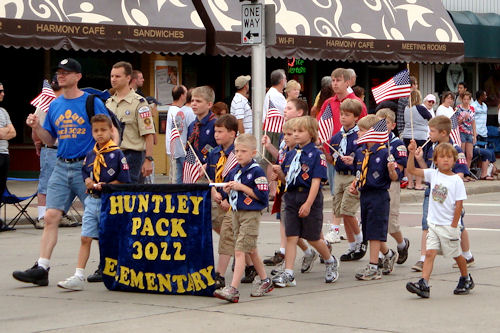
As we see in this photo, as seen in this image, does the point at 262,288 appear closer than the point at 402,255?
Yes

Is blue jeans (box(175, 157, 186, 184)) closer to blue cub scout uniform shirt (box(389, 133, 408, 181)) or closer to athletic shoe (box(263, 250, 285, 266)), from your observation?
athletic shoe (box(263, 250, 285, 266))

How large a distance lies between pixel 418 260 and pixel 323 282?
1.81 m

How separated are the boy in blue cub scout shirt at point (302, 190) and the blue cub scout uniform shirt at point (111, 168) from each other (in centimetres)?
134

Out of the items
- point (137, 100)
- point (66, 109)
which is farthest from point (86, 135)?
point (137, 100)

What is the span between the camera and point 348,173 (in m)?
10.9

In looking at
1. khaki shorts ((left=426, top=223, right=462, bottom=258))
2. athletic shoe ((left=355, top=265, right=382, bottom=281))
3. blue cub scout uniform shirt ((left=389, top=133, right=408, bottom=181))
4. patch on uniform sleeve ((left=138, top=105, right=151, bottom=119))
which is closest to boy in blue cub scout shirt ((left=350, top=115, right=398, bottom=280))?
athletic shoe ((left=355, top=265, right=382, bottom=281))

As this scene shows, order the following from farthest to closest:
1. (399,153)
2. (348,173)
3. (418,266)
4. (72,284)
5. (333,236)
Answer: (333,236)
(348,173)
(399,153)
(418,266)
(72,284)

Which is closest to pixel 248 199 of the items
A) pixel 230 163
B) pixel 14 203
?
pixel 230 163

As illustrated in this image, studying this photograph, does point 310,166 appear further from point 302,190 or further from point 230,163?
point 230,163

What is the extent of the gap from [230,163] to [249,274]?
1125 millimetres

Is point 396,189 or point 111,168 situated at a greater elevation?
point 111,168

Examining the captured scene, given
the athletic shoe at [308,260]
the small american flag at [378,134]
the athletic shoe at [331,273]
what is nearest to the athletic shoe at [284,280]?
the athletic shoe at [331,273]

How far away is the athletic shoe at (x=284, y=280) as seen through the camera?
907 centimetres

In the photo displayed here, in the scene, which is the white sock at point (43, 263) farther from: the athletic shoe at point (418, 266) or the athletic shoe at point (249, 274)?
the athletic shoe at point (418, 266)
